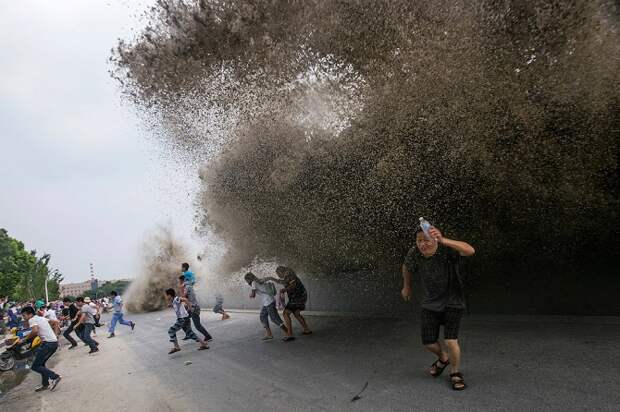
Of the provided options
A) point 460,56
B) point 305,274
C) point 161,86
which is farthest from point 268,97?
point 305,274

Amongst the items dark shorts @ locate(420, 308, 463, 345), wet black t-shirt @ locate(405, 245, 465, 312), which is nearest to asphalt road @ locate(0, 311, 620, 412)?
dark shorts @ locate(420, 308, 463, 345)

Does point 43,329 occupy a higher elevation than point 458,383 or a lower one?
higher

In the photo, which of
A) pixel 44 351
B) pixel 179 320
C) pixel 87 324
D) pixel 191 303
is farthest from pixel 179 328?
pixel 87 324

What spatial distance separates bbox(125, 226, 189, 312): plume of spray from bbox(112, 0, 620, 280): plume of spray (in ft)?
77.3

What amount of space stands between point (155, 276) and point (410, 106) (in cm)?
2699

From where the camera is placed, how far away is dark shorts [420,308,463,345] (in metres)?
4.53

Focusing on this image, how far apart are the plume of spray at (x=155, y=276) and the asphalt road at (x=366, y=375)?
68.7 ft

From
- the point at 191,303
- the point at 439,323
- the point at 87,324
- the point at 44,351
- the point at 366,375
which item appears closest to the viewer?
the point at 439,323

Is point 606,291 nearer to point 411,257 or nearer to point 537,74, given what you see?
point 537,74

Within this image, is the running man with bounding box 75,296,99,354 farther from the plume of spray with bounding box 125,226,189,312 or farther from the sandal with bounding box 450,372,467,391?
the plume of spray with bounding box 125,226,189,312

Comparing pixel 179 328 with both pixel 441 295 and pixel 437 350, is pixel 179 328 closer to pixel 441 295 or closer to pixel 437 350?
pixel 437 350

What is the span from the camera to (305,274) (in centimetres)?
1427

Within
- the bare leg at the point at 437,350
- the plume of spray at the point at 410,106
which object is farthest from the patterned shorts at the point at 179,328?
the bare leg at the point at 437,350

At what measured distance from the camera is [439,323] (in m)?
4.73
